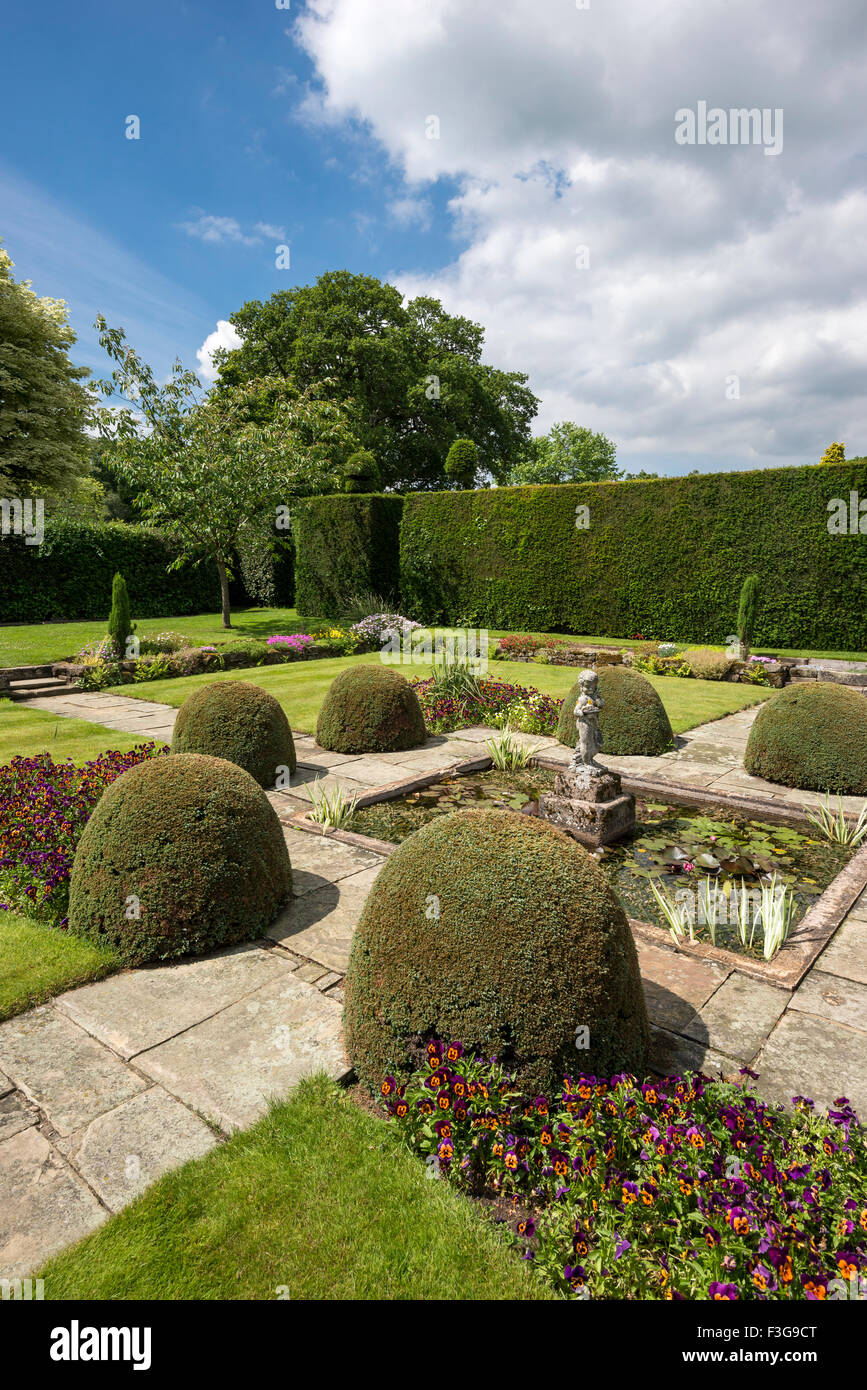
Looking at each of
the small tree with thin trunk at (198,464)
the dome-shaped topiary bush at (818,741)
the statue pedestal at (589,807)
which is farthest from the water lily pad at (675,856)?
the small tree with thin trunk at (198,464)

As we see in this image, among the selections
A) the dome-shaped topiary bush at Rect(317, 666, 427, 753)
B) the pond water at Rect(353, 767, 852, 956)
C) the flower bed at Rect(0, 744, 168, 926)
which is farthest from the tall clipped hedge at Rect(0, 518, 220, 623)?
the pond water at Rect(353, 767, 852, 956)

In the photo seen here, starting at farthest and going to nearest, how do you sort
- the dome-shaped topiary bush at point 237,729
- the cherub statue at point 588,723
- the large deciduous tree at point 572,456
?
1. the large deciduous tree at point 572,456
2. the dome-shaped topiary bush at point 237,729
3. the cherub statue at point 588,723

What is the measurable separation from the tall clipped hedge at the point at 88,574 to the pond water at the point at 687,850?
1673cm

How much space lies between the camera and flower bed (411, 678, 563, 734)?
31.0 feet

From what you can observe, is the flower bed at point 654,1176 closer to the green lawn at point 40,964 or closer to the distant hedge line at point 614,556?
the green lawn at point 40,964

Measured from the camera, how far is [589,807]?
5770mm

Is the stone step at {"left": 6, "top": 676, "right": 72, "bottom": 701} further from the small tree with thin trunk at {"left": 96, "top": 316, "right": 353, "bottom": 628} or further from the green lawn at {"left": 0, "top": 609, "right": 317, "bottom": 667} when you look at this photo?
the small tree with thin trunk at {"left": 96, "top": 316, "right": 353, "bottom": 628}

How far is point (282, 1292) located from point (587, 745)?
472 cm

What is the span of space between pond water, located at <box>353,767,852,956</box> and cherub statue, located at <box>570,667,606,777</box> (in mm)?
687

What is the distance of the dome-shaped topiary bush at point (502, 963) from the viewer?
2385 mm

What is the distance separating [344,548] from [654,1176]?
2035 cm

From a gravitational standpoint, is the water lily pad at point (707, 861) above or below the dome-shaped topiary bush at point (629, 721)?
below

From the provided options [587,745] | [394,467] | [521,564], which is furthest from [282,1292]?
[394,467]
